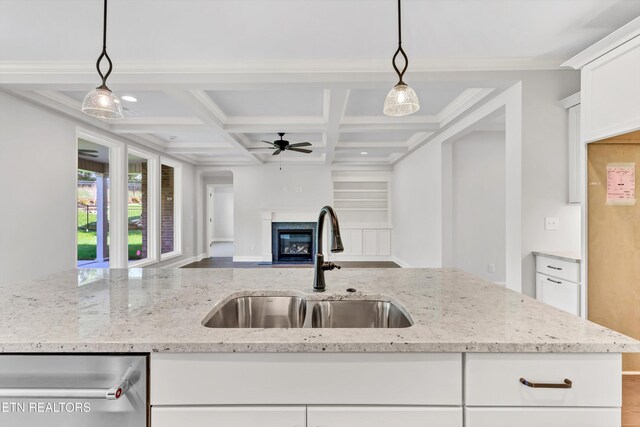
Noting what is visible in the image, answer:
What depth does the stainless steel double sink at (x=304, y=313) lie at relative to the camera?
1.33 metres

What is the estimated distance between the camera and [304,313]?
1390mm

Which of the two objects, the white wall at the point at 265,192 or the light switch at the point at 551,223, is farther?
the white wall at the point at 265,192

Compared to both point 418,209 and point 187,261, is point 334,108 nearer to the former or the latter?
point 418,209

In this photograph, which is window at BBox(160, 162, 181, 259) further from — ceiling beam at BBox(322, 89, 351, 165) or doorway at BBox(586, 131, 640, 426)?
doorway at BBox(586, 131, 640, 426)

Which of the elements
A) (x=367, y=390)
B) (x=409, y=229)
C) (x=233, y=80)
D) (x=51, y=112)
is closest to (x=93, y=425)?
(x=367, y=390)

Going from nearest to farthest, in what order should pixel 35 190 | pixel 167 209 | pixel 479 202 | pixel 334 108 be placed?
pixel 35 190
pixel 334 108
pixel 479 202
pixel 167 209

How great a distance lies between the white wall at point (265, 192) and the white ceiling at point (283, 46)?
3846mm

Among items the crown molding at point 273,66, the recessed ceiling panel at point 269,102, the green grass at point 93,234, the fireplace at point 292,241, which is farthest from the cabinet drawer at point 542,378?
the fireplace at point 292,241

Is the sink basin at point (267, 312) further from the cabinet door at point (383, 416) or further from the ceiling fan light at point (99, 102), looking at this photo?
the ceiling fan light at point (99, 102)

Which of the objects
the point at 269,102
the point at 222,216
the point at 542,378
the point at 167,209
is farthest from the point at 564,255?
the point at 222,216

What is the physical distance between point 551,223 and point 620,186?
2.08 feet

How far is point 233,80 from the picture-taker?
2.82 meters

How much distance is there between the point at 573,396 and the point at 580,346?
0.47ft

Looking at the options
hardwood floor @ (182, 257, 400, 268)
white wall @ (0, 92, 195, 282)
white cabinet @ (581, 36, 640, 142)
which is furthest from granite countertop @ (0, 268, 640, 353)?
hardwood floor @ (182, 257, 400, 268)
